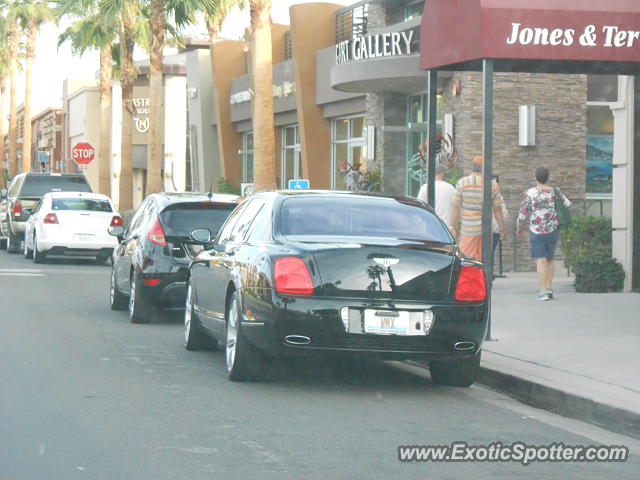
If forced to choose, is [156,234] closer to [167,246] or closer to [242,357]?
[167,246]

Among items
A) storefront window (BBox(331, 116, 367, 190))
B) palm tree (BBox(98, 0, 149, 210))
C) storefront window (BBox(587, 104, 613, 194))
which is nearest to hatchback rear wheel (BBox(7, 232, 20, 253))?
storefront window (BBox(331, 116, 367, 190))

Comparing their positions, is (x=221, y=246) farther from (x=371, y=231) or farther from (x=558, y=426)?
(x=558, y=426)

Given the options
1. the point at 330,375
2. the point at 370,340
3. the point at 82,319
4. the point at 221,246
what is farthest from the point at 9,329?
the point at 370,340

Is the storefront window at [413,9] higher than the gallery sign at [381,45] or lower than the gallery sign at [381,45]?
higher

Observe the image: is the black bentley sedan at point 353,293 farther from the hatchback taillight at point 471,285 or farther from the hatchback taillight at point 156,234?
the hatchback taillight at point 156,234

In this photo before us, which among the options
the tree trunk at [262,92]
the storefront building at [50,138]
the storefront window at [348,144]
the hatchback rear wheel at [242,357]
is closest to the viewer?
the hatchback rear wheel at [242,357]

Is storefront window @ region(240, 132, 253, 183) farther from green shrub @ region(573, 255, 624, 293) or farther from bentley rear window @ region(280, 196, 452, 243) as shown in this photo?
bentley rear window @ region(280, 196, 452, 243)

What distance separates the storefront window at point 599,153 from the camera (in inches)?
944

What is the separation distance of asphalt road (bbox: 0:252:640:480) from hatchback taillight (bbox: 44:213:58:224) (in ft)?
42.0

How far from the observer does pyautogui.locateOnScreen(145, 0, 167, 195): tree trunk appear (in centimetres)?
3269

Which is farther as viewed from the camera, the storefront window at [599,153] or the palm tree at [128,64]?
the palm tree at [128,64]

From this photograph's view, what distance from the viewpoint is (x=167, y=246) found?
13.8m

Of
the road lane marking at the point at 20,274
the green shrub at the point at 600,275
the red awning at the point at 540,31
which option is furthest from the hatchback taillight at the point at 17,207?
the red awning at the point at 540,31

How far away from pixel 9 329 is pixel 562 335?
594 centimetres
